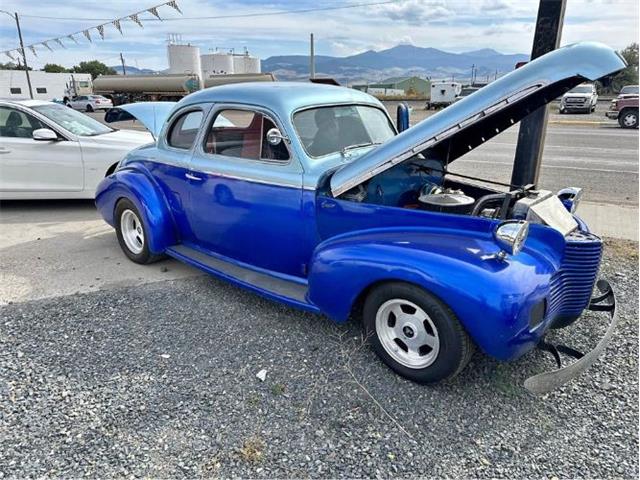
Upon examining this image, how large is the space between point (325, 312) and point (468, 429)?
3.76 feet

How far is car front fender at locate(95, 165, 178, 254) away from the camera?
14.9 feet

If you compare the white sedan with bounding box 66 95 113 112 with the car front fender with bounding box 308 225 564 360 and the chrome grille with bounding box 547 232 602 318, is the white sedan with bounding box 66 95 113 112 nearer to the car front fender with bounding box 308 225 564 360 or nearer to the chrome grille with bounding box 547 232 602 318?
the car front fender with bounding box 308 225 564 360

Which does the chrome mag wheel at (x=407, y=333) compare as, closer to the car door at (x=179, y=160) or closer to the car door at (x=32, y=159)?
the car door at (x=179, y=160)

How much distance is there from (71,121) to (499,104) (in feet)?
21.9

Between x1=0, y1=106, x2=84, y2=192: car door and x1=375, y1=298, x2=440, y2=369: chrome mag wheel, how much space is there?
18.7 ft

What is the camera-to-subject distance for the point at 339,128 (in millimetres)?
3914

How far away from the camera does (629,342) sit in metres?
3.44

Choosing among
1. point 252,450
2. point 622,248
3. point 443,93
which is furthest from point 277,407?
point 443,93

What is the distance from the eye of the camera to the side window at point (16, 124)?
6828 millimetres

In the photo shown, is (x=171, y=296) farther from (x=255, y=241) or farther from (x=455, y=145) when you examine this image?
(x=455, y=145)

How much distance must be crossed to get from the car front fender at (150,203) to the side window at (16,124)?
9.86 ft

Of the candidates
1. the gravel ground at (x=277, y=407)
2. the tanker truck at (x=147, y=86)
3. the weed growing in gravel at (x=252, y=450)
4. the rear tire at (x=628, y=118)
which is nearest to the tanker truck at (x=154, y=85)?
the tanker truck at (x=147, y=86)

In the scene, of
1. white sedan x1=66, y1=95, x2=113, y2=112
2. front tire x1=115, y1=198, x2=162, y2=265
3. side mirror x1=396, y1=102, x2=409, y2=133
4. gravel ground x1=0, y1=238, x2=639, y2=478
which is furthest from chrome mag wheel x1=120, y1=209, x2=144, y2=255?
white sedan x1=66, y1=95, x2=113, y2=112

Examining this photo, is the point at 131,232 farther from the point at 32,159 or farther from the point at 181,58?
the point at 181,58
